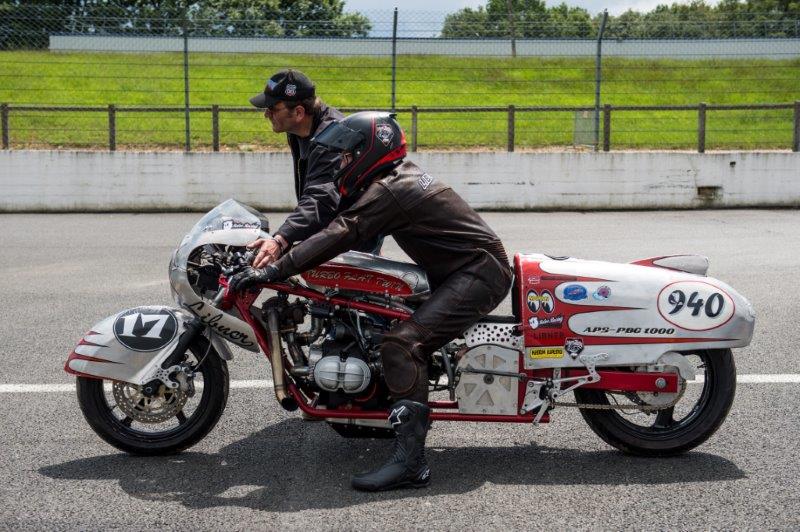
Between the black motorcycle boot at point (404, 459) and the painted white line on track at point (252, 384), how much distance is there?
179cm

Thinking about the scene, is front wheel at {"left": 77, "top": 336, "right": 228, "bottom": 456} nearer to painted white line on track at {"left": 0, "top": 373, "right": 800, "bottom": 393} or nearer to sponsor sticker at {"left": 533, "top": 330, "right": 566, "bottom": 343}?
painted white line on track at {"left": 0, "top": 373, "right": 800, "bottom": 393}

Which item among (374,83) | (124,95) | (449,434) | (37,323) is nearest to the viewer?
(449,434)

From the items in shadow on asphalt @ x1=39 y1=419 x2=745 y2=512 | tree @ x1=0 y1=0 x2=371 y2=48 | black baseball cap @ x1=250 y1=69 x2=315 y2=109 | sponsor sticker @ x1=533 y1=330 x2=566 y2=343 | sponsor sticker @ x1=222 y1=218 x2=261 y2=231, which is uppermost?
tree @ x1=0 y1=0 x2=371 y2=48

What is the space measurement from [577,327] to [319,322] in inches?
47.3

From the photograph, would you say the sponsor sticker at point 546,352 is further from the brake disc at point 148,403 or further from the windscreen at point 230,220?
the brake disc at point 148,403

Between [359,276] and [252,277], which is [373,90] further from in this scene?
[252,277]

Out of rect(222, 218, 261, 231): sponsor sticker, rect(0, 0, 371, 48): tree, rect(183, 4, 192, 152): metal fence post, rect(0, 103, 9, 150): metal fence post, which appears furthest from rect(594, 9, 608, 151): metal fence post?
rect(222, 218, 261, 231): sponsor sticker

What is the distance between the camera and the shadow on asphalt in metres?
4.54

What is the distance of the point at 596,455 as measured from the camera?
5027 millimetres

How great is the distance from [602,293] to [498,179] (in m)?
11.5

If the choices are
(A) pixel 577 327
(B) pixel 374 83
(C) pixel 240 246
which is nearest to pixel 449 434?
(A) pixel 577 327

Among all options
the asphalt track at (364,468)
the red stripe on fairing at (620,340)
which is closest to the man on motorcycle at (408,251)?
the asphalt track at (364,468)

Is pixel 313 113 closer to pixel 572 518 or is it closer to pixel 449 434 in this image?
pixel 449 434

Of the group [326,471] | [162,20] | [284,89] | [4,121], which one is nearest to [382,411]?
[326,471]
